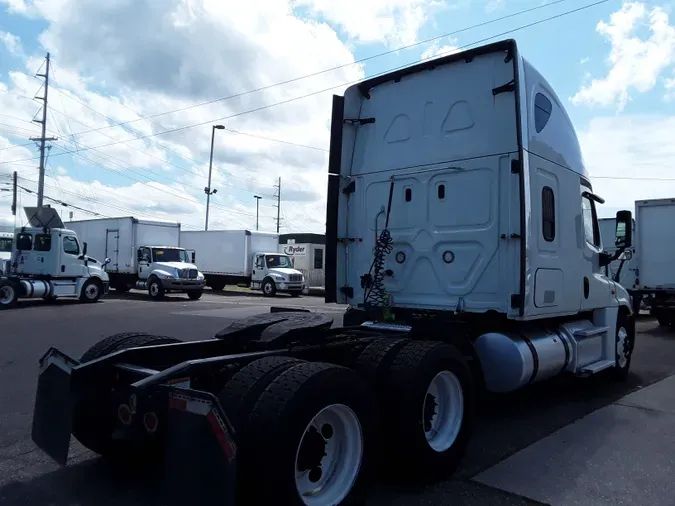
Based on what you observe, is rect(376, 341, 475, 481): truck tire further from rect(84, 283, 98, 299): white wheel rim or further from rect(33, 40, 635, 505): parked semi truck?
rect(84, 283, 98, 299): white wheel rim

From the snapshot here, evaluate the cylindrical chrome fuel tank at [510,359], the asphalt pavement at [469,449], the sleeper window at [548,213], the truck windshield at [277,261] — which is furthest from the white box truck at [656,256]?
the truck windshield at [277,261]

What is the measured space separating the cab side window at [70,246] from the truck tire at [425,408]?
779 inches

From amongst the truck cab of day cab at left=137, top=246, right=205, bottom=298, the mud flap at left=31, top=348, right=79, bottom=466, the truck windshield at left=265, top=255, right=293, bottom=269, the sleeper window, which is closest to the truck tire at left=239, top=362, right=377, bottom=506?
the mud flap at left=31, top=348, right=79, bottom=466

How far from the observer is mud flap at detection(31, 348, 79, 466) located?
139 inches

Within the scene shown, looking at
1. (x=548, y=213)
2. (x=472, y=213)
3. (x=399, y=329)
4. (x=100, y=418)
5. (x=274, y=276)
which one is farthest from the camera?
(x=274, y=276)

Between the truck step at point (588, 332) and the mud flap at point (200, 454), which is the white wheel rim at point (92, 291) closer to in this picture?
the truck step at point (588, 332)

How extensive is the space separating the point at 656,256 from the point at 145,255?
2102cm

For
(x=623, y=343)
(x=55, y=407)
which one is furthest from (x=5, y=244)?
(x=623, y=343)

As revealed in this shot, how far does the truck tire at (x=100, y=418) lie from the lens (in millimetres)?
3869

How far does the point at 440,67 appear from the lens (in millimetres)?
5918

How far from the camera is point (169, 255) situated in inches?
1027

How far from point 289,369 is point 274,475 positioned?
2.05 ft

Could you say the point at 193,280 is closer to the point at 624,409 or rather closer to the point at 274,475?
the point at 624,409

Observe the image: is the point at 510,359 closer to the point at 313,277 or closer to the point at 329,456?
the point at 329,456
